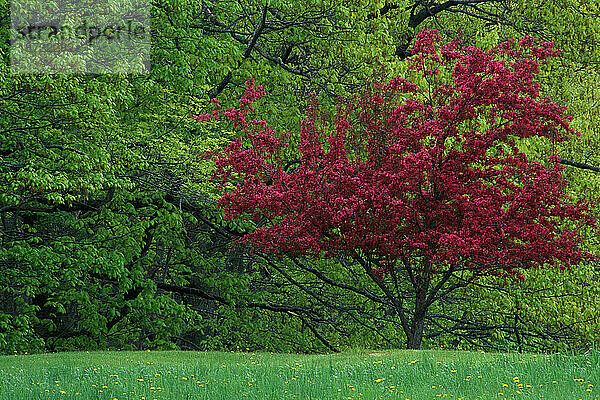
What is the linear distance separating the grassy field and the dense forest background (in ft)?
12.0

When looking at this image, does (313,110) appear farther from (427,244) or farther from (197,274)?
(197,274)

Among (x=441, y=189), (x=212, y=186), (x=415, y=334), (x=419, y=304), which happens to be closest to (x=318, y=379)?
(x=441, y=189)

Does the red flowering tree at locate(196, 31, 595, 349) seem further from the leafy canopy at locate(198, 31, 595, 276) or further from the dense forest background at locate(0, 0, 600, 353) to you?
the dense forest background at locate(0, 0, 600, 353)

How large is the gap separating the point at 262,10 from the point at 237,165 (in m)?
5.20

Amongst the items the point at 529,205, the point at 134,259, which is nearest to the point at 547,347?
the point at 529,205

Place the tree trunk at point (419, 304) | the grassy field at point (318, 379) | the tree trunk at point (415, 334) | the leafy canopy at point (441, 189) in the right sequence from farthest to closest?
the tree trunk at point (415, 334)
the tree trunk at point (419, 304)
the leafy canopy at point (441, 189)
the grassy field at point (318, 379)

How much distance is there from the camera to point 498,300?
1510 cm

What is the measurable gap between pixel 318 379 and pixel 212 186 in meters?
6.72

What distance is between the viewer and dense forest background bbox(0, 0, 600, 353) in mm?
13141

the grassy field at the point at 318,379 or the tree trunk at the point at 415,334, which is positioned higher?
the tree trunk at the point at 415,334

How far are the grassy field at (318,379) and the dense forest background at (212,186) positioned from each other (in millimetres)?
3660

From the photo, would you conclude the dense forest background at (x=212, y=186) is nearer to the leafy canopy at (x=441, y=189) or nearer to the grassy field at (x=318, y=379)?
the leafy canopy at (x=441, y=189)

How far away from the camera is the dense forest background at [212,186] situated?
13.1 metres

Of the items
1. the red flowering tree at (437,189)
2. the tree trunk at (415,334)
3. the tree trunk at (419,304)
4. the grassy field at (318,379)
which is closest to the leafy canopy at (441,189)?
the red flowering tree at (437,189)
